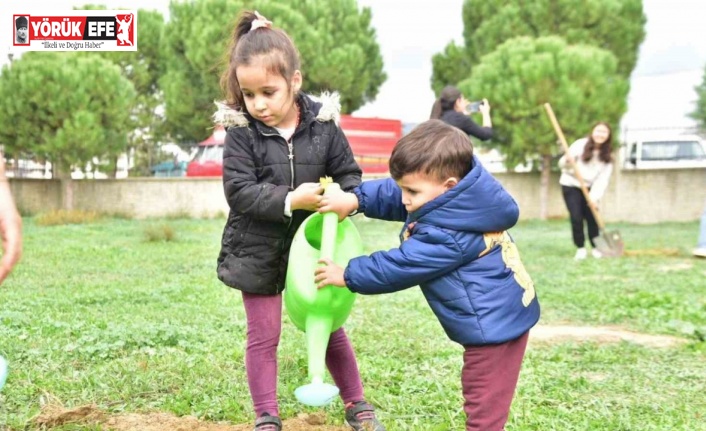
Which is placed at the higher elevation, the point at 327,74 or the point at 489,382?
the point at 327,74

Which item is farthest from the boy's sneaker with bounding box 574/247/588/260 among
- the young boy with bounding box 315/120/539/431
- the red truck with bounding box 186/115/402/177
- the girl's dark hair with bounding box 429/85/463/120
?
the red truck with bounding box 186/115/402/177

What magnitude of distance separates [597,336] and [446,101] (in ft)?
12.1

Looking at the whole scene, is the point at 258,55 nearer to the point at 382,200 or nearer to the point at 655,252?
the point at 382,200

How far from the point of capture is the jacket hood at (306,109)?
2.54 m

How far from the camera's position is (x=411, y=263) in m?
2.15

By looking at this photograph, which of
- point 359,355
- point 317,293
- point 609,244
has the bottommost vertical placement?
point 609,244

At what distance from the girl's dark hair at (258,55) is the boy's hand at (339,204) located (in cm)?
40

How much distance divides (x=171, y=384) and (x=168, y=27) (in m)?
21.3

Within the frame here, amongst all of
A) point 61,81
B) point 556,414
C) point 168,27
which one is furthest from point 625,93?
point 556,414

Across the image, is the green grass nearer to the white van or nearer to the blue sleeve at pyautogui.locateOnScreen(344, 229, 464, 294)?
the blue sleeve at pyautogui.locateOnScreen(344, 229, 464, 294)

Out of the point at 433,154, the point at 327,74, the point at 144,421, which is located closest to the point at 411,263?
the point at 433,154

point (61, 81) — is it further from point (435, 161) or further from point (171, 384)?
point (435, 161)

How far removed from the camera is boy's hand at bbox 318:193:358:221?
2.39 metres

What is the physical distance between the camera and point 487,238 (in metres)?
2.23
